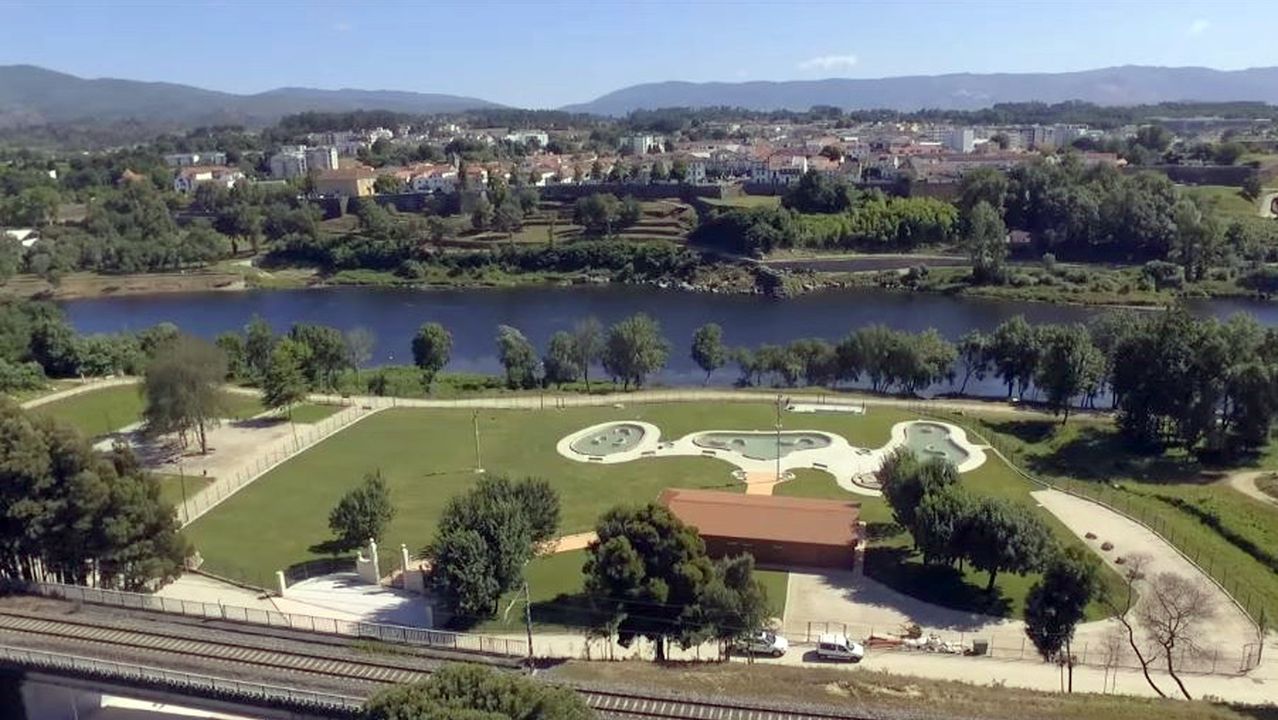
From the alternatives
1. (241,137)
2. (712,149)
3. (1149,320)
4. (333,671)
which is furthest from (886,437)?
(241,137)

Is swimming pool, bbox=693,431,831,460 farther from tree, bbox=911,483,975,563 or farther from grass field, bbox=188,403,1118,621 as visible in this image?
tree, bbox=911,483,975,563

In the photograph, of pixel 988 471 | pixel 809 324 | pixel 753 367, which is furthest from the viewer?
pixel 809 324

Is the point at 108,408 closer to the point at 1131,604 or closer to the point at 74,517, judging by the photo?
the point at 74,517

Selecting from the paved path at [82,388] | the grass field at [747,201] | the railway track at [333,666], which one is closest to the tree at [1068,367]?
the railway track at [333,666]

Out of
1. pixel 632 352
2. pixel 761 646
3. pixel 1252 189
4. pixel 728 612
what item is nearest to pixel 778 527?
pixel 761 646

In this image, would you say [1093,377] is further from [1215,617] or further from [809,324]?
[809,324]

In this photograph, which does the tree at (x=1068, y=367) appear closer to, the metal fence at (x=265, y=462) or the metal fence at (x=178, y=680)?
the metal fence at (x=265, y=462)
